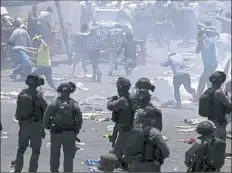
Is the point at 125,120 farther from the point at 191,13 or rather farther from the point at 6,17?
the point at 191,13

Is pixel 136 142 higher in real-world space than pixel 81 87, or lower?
higher

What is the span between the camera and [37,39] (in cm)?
1858

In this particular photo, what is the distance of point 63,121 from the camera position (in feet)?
31.3

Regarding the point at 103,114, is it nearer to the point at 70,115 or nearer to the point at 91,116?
the point at 91,116

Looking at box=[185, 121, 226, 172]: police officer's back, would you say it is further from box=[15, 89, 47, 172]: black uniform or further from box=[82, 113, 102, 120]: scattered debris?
box=[82, 113, 102, 120]: scattered debris

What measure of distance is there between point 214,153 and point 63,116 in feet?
9.12

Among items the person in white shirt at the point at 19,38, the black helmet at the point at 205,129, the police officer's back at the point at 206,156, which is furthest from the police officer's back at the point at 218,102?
the person in white shirt at the point at 19,38

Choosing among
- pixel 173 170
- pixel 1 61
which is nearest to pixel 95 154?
pixel 173 170

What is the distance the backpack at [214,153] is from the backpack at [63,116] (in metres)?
2.65

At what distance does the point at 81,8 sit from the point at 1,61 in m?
8.10

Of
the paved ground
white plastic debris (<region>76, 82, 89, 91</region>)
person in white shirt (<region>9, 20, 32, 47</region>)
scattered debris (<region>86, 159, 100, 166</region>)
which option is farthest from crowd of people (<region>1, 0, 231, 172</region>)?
person in white shirt (<region>9, 20, 32, 47</region>)

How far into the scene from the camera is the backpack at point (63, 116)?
9547 mm

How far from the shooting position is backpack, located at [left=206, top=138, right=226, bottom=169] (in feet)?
24.7

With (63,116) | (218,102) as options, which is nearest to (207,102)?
(218,102)
